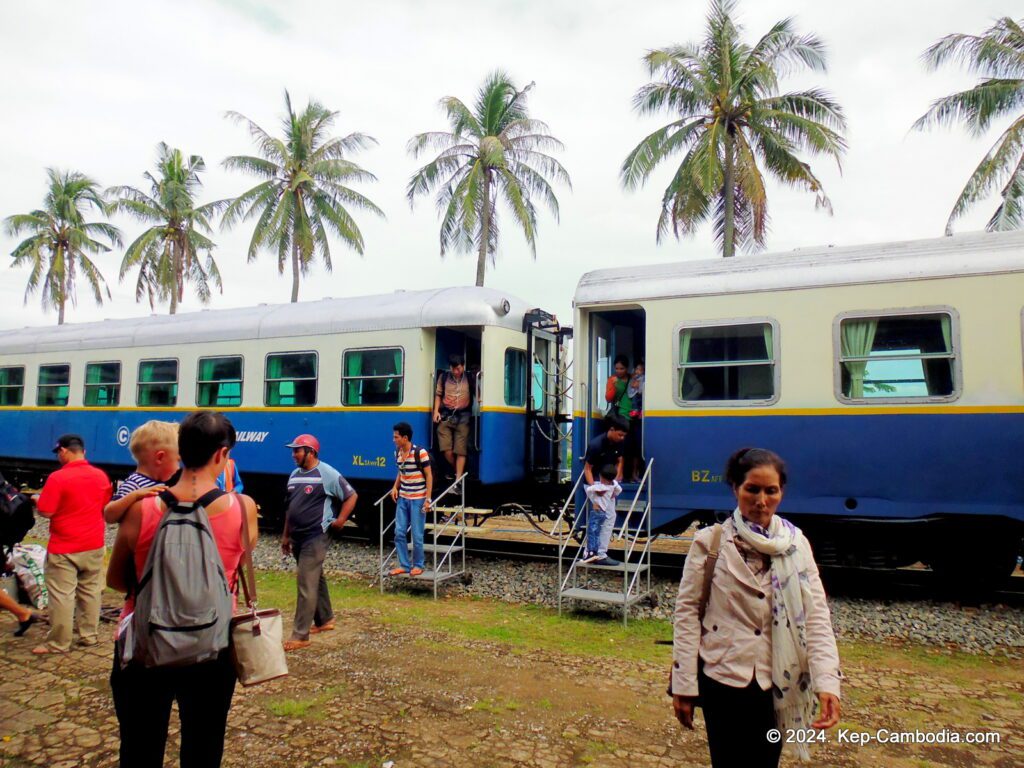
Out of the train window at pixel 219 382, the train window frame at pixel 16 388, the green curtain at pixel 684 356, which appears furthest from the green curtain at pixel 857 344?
the train window frame at pixel 16 388

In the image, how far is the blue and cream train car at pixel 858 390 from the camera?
6.66m

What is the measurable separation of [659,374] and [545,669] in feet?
11.6

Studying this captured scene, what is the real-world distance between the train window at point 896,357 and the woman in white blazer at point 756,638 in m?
4.95

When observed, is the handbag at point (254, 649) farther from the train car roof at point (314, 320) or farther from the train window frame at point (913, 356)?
the train car roof at point (314, 320)

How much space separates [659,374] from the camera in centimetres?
785

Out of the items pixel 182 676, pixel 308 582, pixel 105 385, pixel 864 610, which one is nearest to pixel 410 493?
pixel 308 582

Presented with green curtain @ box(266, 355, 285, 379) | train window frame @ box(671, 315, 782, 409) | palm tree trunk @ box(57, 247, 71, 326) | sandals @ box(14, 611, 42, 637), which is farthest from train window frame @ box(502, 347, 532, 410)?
palm tree trunk @ box(57, 247, 71, 326)

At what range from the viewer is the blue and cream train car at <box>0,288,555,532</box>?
31.6ft

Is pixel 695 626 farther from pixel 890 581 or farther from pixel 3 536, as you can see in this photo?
pixel 890 581

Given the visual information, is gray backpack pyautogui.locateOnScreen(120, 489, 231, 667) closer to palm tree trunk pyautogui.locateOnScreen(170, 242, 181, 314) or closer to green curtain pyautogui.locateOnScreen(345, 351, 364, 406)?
green curtain pyautogui.locateOnScreen(345, 351, 364, 406)

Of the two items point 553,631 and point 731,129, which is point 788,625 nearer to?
point 553,631

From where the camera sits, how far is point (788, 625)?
2.53 meters

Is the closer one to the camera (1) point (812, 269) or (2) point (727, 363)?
(1) point (812, 269)

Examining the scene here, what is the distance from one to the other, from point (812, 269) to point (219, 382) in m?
8.51
